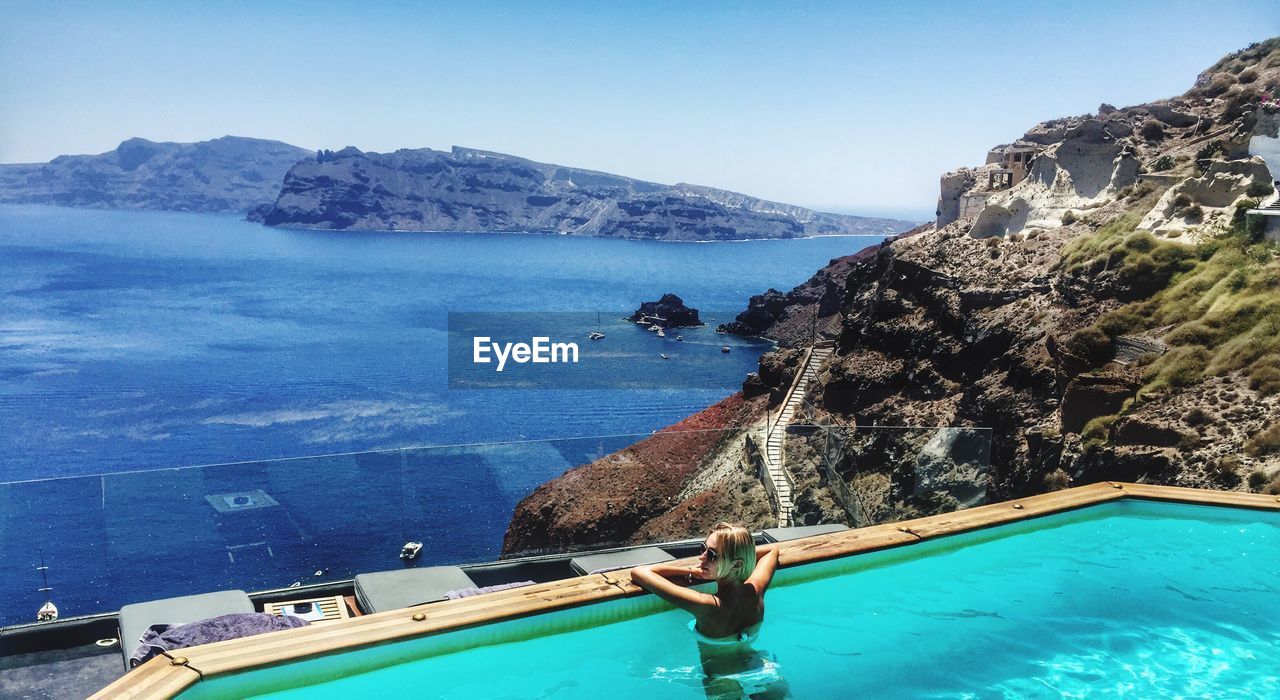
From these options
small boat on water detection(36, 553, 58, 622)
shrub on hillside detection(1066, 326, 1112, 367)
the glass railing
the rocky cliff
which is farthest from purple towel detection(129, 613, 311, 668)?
shrub on hillside detection(1066, 326, 1112, 367)

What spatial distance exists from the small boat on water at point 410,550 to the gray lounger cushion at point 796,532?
10.4 feet

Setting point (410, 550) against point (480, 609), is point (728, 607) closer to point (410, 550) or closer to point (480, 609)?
point (480, 609)

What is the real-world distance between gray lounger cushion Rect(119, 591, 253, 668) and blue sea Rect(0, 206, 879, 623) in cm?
144

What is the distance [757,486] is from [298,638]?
752cm

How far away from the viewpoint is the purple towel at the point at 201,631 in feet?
16.5

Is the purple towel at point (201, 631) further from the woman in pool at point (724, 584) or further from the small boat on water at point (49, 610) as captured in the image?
the small boat on water at point (49, 610)

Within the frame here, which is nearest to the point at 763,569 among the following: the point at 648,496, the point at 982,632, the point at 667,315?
the point at 982,632

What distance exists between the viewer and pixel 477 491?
10086mm

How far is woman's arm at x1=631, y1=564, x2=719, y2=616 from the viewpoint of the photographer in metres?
5.36

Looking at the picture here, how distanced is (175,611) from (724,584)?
134 inches

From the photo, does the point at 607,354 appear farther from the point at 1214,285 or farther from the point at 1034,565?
the point at 1034,565

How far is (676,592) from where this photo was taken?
5371 mm

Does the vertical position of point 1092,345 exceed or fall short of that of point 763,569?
it exceeds it

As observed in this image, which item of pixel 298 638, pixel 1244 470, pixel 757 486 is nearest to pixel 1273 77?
pixel 1244 470
